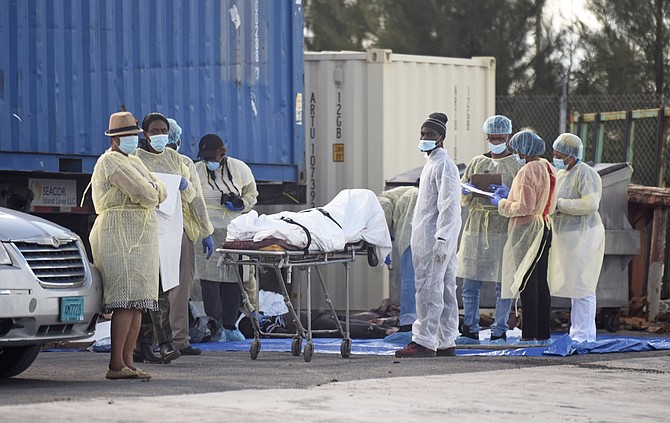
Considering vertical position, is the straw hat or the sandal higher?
the straw hat

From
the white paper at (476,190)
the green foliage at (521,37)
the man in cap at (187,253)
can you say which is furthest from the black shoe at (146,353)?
the green foliage at (521,37)

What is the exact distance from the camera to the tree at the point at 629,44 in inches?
928

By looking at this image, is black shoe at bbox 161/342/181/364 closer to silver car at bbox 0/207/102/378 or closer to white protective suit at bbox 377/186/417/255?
silver car at bbox 0/207/102/378

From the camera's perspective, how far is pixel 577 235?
12562 millimetres

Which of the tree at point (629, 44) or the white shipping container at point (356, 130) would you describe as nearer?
the white shipping container at point (356, 130)

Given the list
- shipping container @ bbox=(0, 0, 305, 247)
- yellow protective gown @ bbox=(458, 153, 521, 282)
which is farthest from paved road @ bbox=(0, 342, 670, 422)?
shipping container @ bbox=(0, 0, 305, 247)

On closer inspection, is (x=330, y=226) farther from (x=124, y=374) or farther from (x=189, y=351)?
(x=124, y=374)

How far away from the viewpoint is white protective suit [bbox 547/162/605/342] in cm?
1248

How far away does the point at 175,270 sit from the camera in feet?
35.8

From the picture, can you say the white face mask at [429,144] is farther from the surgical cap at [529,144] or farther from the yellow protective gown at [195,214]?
the yellow protective gown at [195,214]

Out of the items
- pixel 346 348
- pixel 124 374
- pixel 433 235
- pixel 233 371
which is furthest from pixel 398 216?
pixel 124 374

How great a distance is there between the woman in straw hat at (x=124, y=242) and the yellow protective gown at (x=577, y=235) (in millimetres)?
4093

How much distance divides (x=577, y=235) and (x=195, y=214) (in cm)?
319

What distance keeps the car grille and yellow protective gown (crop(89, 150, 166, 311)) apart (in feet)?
0.48
